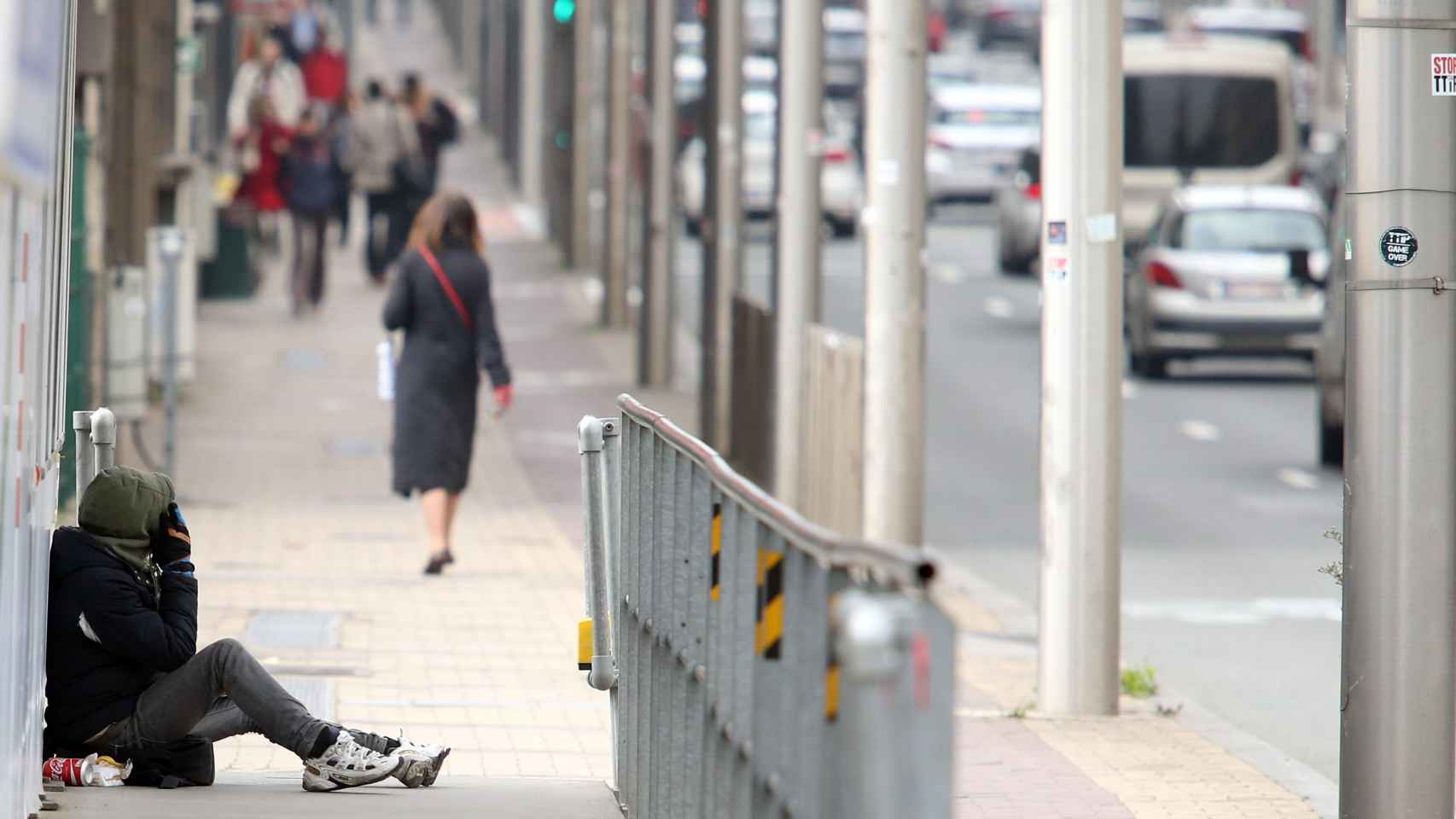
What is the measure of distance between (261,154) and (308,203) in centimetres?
122

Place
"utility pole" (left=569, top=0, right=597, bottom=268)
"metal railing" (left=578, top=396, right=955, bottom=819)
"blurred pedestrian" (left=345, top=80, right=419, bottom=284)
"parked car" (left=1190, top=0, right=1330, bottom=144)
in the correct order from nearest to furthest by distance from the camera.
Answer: "metal railing" (left=578, top=396, right=955, bottom=819), "blurred pedestrian" (left=345, top=80, right=419, bottom=284), "utility pole" (left=569, top=0, right=597, bottom=268), "parked car" (left=1190, top=0, right=1330, bottom=144)

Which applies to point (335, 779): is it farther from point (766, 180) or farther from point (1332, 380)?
point (766, 180)

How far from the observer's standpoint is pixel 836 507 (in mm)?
13914

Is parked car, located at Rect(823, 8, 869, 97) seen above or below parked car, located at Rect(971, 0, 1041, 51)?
below

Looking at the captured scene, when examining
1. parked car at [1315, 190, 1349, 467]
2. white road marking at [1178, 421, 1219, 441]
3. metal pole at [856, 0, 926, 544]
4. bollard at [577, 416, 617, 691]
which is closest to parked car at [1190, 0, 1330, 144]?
white road marking at [1178, 421, 1219, 441]

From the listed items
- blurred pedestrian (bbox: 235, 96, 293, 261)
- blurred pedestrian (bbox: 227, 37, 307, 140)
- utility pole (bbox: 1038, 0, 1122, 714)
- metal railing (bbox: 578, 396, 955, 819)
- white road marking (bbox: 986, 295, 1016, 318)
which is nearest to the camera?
metal railing (bbox: 578, 396, 955, 819)

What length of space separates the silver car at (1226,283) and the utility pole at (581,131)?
7315 mm

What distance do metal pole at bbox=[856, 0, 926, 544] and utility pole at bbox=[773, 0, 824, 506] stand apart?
86.1 inches

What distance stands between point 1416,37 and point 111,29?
12.9 meters

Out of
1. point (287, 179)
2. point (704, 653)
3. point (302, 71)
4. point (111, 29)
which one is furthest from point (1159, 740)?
point (302, 71)

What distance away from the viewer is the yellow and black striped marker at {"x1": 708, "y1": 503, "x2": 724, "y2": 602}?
563cm

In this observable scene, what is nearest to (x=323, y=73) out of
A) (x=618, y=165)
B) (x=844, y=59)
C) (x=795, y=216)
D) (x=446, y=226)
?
(x=618, y=165)

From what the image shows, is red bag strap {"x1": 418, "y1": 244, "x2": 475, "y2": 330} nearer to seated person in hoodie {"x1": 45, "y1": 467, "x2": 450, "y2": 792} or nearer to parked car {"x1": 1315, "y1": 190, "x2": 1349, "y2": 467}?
seated person in hoodie {"x1": 45, "y1": 467, "x2": 450, "y2": 792}

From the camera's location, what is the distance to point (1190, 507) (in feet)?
55.7
